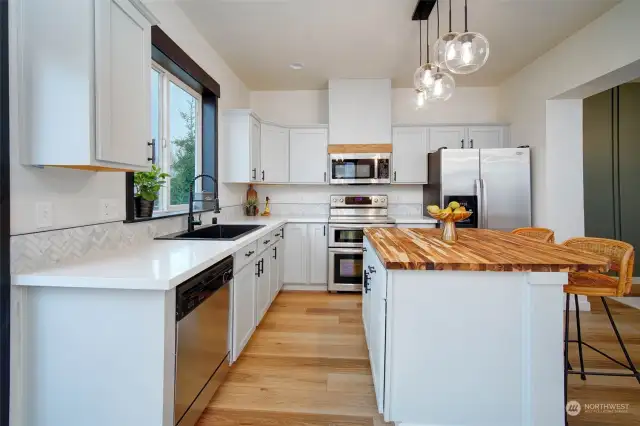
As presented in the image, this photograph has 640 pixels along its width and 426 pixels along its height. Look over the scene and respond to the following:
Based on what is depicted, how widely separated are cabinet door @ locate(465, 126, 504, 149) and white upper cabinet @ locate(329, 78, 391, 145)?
1085 mm

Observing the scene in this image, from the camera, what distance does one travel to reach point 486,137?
165 inches

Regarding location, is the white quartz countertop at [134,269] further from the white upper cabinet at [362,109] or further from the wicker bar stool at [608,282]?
the white upper cabinet at [362,109]

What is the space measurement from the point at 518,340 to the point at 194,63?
3.10 metres

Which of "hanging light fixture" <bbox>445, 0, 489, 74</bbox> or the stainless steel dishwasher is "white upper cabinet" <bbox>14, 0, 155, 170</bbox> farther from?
"hanging light fixture" <bbox>445, 0, 489, 74</bbox>

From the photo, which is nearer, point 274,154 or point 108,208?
point 108,208

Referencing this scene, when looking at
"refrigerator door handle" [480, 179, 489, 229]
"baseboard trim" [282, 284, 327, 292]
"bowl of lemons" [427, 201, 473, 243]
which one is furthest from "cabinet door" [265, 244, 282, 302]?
"refrigerator door handle" [480, 179, 489, 229]

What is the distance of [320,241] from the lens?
398 centimetres

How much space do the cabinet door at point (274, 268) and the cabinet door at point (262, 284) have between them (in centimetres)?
9

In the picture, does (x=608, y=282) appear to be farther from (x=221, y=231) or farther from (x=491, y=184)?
(x=221, y=231)

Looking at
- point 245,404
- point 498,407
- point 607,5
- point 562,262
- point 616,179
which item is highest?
point 607,5

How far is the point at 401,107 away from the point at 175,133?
3120 millimetres

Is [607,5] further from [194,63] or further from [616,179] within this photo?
[194,63]

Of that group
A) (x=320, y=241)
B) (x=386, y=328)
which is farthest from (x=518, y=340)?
(x=320, y=241)

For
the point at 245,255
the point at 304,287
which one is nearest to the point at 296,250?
the point at 304,287
